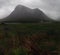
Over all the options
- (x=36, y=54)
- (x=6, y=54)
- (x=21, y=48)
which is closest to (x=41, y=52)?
(x=36, y=54)

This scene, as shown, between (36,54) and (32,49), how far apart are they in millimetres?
533

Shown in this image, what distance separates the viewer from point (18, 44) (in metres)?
16.3

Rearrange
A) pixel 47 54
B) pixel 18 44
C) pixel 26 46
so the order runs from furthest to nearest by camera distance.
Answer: pixel 18 44
pixel 26 46
pixel 47 54

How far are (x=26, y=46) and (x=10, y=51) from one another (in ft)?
3.88

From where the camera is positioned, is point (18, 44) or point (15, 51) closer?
point (15, 51)

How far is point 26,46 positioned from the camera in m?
15.1

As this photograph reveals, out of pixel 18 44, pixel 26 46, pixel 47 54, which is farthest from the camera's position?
pixel 18 44

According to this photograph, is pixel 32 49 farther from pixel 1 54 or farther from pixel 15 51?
pixel 1 54

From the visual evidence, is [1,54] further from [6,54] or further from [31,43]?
[31,43]

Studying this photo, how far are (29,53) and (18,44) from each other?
182 cm

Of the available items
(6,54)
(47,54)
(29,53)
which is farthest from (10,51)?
(47,54)

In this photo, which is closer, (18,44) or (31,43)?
(31,43)

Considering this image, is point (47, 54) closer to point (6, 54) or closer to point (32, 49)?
point (32, 49)

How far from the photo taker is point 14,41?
657 inches
